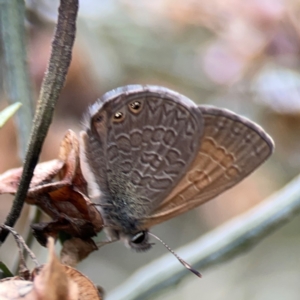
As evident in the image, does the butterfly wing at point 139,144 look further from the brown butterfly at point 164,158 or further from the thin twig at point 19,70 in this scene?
the thin twig at point 19,70

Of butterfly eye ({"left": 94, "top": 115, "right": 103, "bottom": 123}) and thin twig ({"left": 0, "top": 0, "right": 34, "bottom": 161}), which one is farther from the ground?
thin twig ({"left": 0, "top": 0, "right": 34, "bottom": 161})

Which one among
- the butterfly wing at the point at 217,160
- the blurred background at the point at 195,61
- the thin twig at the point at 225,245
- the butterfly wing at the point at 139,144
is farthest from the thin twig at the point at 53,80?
the blurred background at the point at 195,61

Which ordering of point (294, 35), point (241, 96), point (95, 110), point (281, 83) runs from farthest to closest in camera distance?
point (241, 96) → point (281, 83) → point (294, 35) → point (95, 110)

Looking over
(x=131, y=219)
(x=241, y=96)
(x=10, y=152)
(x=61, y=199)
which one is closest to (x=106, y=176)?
(x=131, y=219)

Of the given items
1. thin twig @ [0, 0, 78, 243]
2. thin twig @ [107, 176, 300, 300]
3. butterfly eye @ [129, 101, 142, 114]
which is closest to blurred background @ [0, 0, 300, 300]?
thin twig @ [107, 176, 300, 300]

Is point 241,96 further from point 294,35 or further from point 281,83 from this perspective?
point 294,35

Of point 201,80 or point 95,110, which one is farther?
point 201,80

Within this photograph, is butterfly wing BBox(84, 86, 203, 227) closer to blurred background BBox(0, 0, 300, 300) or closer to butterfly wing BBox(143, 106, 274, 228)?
butterfly wing BBox(143, 106, 274, 228)
